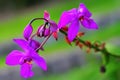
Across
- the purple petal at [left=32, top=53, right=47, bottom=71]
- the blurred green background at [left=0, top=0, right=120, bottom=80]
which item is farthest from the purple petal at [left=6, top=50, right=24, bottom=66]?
the blurred green background at [left=0, top=0, right=120, bottom=80]

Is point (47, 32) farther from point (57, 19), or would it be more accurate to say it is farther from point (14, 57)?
point (57, 19)

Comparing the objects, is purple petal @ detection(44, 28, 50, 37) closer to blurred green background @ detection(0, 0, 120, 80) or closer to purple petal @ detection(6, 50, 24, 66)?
purple petal @ detection(6, 50, 24, 66)

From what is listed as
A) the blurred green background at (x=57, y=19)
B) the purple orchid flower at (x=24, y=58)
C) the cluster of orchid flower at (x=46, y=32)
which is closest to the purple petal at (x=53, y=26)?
the cluster of orchid flower at (x=46, y=32)

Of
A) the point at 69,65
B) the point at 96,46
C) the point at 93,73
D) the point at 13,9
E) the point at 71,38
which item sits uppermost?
the point at 71,38

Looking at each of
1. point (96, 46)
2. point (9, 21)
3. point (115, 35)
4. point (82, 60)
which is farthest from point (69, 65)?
point (9, 21)

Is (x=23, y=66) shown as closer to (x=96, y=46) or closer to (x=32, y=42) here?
(x=32, y=42)

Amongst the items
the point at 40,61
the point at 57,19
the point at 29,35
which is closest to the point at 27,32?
the point at 29,35
